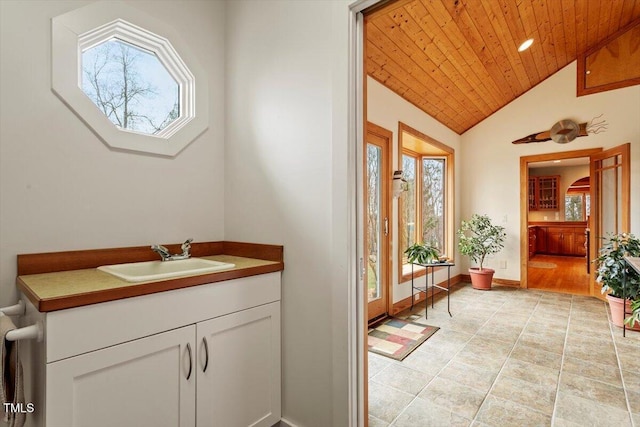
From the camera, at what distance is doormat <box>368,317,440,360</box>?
105 inches

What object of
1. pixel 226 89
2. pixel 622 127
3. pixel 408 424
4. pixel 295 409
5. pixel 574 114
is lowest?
pixel 408 424

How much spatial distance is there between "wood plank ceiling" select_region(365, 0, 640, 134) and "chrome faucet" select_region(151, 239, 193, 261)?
2082 millimetres

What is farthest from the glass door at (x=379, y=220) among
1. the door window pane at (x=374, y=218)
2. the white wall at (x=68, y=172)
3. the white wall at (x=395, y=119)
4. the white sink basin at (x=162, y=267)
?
the white sink basin at (x=162, y=267)

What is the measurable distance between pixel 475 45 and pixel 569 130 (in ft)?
7.93

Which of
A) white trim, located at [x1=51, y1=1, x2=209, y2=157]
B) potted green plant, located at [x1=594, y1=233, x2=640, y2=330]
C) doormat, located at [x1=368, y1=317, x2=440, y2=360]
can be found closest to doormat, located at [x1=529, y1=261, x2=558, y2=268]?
potted green plant, located at [x1=594, y1=233, x2=640, y2=330]

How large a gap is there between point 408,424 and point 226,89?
7.51 feet

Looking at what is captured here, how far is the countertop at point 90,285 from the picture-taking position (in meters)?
1.00

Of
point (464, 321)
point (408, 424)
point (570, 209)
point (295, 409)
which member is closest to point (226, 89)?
point (295, 409)

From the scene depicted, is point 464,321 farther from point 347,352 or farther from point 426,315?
point 347,352

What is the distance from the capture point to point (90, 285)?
1.16 m

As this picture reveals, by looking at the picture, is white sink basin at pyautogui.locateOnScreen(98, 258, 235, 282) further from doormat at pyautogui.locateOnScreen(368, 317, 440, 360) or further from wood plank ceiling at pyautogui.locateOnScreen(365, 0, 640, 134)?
wood plank ceiling at pyautogui.locateOnScreen(365, 0, 640, 134)

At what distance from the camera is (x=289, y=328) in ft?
5.44

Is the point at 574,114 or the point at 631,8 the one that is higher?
the point at 631,8

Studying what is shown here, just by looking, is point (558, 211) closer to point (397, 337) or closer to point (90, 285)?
point (397, 337)
